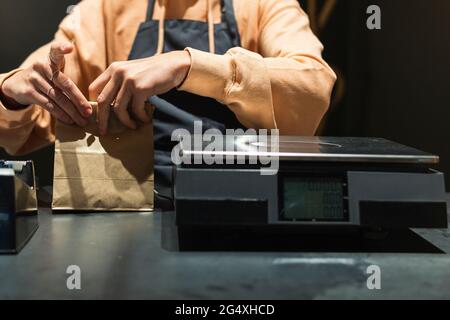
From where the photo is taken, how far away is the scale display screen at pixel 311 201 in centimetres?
67

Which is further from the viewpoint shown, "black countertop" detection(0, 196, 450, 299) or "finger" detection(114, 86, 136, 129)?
"finger" detection(114, 86, 136, 129)

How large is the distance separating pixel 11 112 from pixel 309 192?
0.62 metres

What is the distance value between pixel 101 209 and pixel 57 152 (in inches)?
4.7

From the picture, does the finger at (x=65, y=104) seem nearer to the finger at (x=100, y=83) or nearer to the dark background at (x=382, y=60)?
the finger at (x=100, y=83)

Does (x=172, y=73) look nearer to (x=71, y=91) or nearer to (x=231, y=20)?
(x=71, y=91)

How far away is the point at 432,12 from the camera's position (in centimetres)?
138

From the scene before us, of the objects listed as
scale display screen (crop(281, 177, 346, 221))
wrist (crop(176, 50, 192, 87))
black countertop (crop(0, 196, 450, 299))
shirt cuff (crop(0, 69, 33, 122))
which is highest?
wrist (crop(176, 50, 192, 87))

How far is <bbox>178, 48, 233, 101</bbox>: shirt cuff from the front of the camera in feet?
2.96

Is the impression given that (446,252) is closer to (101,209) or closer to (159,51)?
(101,209)

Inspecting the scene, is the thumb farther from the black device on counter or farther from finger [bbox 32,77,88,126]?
the black device on counter

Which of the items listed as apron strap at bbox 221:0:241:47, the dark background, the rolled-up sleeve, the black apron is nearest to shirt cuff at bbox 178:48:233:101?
the rolled-up sleeve

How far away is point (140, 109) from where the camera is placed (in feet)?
2.90

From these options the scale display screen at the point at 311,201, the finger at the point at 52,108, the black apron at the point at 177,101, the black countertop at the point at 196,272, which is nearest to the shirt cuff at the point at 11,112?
the finger at the point at 52,108

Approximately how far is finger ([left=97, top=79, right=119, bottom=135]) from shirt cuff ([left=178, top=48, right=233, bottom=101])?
4.9 inches
